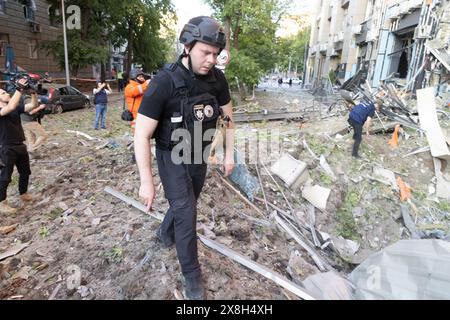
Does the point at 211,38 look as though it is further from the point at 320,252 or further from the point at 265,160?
the point at 265,160

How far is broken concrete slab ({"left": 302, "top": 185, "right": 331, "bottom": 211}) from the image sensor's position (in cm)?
638

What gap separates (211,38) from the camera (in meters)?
2.26

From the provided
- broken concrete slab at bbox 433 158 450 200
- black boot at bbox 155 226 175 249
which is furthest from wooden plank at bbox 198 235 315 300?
broken concrete slab at bbox 433 158 450 200

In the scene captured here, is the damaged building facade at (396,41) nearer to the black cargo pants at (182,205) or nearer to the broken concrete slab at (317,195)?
the broken concrete slab at (317,195)

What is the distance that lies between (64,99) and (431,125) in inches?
557

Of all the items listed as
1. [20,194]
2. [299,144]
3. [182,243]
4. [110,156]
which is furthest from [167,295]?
[299,144]

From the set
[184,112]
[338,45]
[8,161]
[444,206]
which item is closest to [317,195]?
[444,206]

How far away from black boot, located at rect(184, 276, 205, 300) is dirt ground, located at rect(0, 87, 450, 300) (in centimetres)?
16

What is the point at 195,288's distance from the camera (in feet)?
8.45

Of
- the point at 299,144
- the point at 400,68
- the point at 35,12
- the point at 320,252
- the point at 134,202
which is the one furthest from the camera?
the point at 35,12

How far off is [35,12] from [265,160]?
24.2m

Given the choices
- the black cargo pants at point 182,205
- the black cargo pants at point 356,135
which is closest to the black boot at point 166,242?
the black cargo pants at point 182,205

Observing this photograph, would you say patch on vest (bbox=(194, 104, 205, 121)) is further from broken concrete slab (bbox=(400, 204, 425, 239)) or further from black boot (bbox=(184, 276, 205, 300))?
broken concrete slab (bbox=(400, 204, 425, 239))

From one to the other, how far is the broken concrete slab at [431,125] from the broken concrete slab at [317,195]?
3553 millimetres
